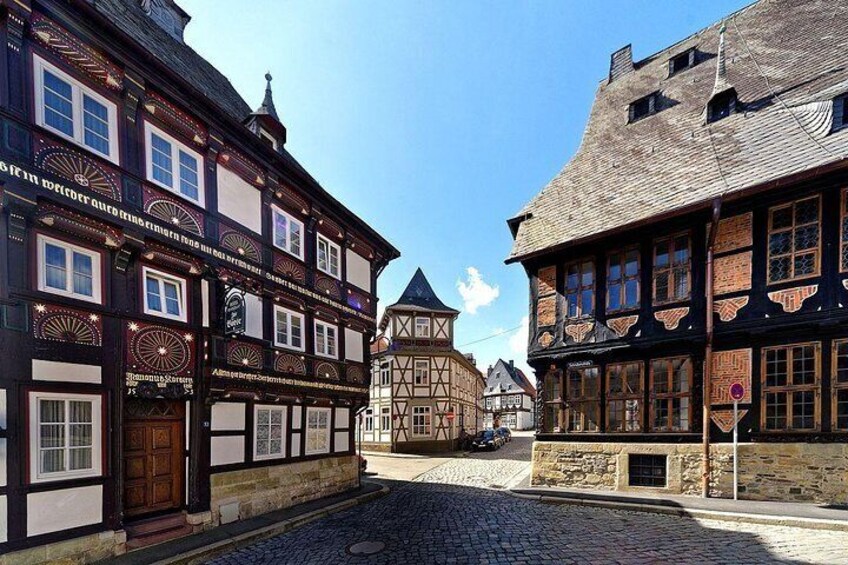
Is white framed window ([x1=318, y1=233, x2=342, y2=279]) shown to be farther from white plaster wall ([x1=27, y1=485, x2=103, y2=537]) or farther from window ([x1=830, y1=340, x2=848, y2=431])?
window ([x1=830, y1=340, x2=848, y2=431])

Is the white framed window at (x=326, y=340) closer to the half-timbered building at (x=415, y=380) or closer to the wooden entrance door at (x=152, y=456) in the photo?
the wooden entrance door at (x=152, y=456)

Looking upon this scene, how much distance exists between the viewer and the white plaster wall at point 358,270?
45.2 feet

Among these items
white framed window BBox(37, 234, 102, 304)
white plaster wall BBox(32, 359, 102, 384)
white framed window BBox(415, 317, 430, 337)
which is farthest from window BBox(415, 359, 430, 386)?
white framed window BBox(37, 234, 102, 304)

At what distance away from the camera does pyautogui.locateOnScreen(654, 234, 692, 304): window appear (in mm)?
10891

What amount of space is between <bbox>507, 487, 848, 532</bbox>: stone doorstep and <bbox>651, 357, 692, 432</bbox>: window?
6.61 feet

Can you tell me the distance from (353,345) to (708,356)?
9.42 metres

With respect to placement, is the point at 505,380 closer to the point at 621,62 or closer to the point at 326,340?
the point at 621,62

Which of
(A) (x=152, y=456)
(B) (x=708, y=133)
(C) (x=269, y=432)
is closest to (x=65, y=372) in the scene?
(A) (x=152, y=456)

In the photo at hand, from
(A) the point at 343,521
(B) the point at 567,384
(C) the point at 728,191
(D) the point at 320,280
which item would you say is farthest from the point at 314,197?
(C) the point at 728,191

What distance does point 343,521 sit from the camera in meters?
9.44

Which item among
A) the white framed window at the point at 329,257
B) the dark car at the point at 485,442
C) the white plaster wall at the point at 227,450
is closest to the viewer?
the white plaster wall at the point at 227,450

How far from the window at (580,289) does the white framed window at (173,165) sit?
9.74m

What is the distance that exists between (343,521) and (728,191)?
36.7 ft

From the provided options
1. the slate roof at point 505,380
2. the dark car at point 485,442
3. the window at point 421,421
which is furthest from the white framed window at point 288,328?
Result: the slate roof at point 505,380
